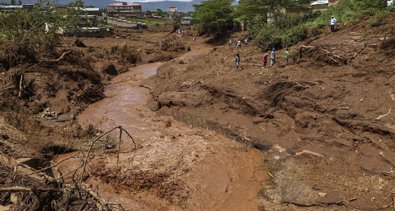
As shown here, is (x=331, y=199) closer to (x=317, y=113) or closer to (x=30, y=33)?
(x=317, y=113)

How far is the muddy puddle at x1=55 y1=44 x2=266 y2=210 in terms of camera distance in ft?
41.5

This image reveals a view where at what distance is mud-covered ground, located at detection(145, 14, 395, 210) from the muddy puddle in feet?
2.43

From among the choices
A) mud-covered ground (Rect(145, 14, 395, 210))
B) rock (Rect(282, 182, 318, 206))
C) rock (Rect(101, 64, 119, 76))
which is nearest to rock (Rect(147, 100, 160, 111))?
mud-covered ground (Rect(145, 14, 395, 210))

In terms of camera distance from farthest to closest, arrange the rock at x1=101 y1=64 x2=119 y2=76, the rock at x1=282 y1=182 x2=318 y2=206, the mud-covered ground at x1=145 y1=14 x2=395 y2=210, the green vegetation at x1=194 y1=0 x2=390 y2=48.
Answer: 1. the rock at x1=101 y1=64 x2=119 y2=76
2. the green vegetation at x1=194 y1=0 x2=390 y2=48
3. the mud-covered ground at x1=145 y1=14 x2=395 y2=210
4. the rock at x1=282 y1=182 x2=318 y2=206

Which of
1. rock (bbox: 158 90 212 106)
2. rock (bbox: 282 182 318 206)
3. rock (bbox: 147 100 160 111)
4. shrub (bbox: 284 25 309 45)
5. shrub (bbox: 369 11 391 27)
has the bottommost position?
rock (bbox: 282 182 318 206)

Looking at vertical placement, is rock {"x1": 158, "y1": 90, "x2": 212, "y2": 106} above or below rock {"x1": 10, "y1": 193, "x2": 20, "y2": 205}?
below

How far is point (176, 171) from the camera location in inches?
560

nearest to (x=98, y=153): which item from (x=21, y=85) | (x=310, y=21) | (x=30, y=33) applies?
(x=21, y=85)

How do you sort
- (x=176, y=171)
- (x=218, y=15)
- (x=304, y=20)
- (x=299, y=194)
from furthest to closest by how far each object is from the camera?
(x=218, y=15) → (x=304, y=20) → (x=176, y=171) → (x=299, y=194)

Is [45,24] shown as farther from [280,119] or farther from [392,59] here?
[392,59]

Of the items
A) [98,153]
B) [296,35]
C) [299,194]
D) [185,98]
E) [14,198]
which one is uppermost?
[296,35]

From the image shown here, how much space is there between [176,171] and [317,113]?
6.32 m

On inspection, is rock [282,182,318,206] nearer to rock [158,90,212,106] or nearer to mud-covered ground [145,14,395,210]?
mud-covered ground [145,14,395,210]

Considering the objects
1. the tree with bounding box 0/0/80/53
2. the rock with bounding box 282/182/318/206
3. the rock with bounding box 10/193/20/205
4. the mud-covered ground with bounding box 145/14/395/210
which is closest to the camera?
the rock with bounding box 10/193/20/205
